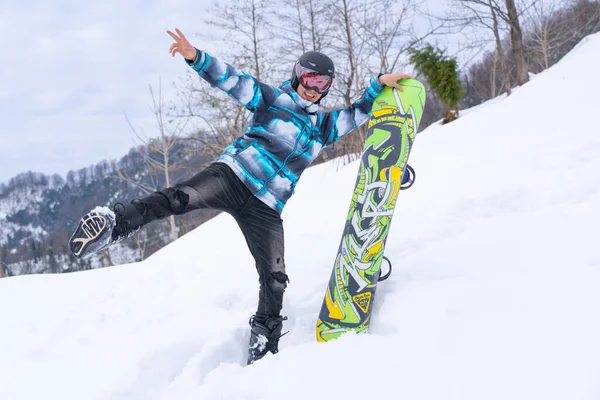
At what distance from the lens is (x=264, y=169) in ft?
8.02

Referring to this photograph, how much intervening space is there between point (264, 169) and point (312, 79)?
665 millimetres

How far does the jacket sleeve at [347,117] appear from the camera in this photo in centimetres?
278

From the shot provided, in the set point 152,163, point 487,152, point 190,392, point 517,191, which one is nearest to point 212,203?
point 190,392

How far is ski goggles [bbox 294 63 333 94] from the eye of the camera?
2.52 metres

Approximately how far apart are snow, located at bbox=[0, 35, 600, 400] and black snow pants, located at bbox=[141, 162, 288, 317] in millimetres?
434

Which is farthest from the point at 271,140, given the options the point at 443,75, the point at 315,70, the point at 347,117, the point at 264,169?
the point at 443,75

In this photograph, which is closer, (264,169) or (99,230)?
(99,230)

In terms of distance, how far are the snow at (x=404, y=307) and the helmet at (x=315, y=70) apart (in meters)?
1.46

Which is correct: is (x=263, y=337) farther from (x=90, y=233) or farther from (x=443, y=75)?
(x=443, y=75)

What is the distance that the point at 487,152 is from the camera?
5.12 metres

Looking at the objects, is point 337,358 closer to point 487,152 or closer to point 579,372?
point 579,372

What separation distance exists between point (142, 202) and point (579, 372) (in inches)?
85.2

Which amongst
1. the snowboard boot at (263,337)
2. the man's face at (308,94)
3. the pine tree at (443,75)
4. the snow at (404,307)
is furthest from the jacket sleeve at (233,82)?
the pine tree at (443,75)

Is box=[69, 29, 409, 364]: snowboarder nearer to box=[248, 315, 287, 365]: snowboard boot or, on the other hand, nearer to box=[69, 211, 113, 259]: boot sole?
box=[248, 315, 287, 365]: snowboard boot
